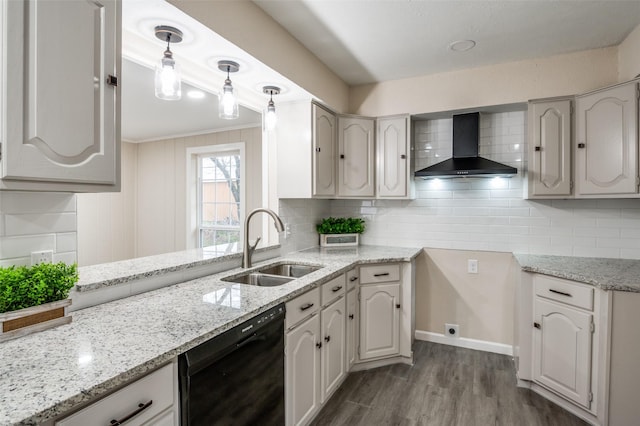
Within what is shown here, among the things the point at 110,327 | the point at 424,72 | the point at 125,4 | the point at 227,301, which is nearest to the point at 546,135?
the point at 424,72

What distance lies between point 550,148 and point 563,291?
113 centimetres

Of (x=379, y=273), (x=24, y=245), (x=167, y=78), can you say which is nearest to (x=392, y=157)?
(x=379, y=273)

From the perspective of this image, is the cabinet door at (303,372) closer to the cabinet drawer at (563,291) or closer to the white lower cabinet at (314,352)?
the white lower cabinet at (314,352)

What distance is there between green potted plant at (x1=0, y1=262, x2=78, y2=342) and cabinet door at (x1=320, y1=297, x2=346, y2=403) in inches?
53.3

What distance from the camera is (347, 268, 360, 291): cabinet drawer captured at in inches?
100

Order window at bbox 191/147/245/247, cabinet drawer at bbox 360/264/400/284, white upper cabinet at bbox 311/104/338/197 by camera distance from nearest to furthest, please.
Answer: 1. cabinet drawer at bbox 360/264/400/284
2. white upper cabinet at bbox 311/104/338/197
3. window at bbox 191/147/245/247

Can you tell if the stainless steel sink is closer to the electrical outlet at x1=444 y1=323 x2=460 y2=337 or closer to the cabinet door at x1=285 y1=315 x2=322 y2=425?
the cabinet door at x1=285 y1=315 x2=322 y2=425

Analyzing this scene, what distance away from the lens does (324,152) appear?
299cm

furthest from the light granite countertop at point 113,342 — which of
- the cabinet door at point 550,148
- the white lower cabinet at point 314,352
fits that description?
the cabinet door at point 550,148

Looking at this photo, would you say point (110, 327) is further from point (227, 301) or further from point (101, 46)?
point (101, 46)

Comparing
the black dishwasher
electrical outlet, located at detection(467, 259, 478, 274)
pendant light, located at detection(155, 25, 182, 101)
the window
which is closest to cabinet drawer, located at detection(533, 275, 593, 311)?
electrical outlet, located at detection(467, 259, 478, 274)

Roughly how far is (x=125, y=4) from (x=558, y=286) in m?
2.92

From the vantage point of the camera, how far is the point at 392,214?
3455 millimetres

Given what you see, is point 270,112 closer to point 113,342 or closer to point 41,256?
point 41,256
